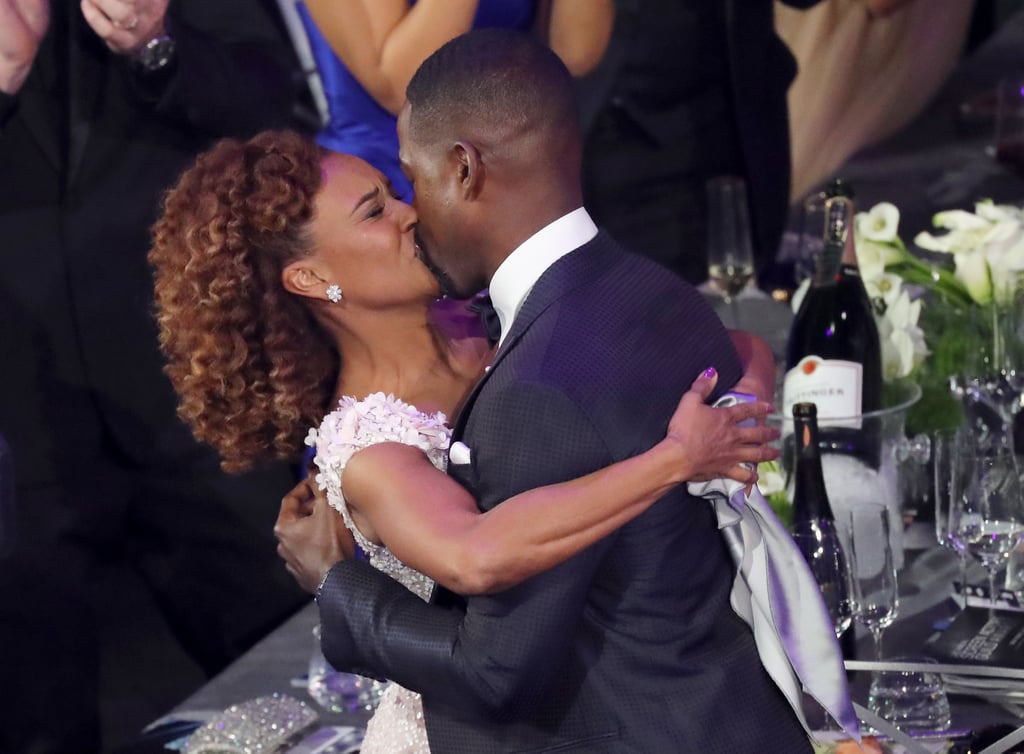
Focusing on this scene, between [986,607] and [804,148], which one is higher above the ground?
[986,607]

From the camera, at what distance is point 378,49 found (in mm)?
2342

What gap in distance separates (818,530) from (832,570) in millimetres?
52

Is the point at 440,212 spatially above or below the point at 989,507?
above

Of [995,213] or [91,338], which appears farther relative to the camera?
[91,338]

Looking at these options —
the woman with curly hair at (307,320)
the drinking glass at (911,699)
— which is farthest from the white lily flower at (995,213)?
the woman with curly hair at (307,320)

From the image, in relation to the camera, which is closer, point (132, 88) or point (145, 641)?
point (132, 88)

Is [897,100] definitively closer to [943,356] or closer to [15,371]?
[943,356]

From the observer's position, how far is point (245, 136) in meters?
2.46

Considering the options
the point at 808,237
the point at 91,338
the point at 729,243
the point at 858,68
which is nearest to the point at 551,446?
the point at 91,338

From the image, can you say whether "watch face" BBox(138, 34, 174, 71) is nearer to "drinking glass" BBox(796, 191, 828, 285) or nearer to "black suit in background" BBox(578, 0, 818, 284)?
"drinking glass" BBox(796, 191, 828, 285)

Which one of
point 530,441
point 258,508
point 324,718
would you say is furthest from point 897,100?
point 530,441

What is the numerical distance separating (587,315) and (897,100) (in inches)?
135

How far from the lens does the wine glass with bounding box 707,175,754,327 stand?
2695mm

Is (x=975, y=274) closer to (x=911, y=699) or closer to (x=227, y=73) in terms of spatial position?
(x=911, y=699)
